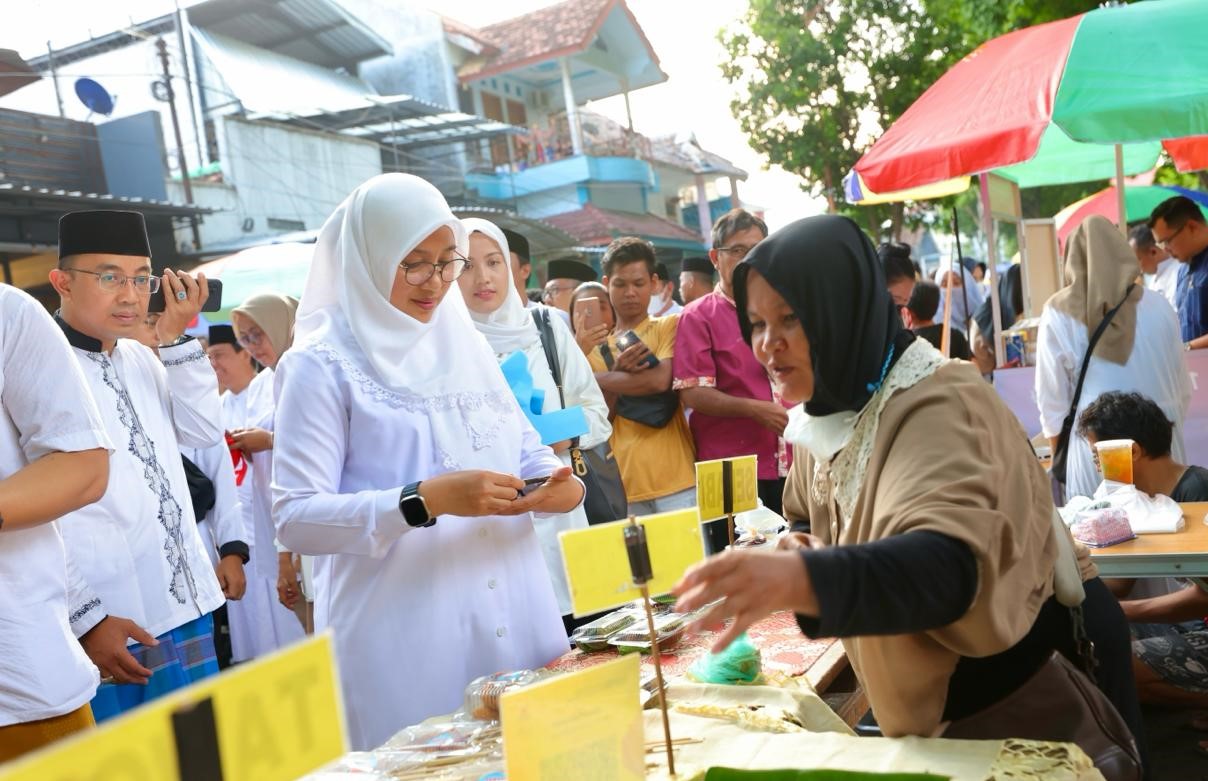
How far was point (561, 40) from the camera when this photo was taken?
2319 cm

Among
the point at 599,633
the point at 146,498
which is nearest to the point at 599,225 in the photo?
the point at 146,498

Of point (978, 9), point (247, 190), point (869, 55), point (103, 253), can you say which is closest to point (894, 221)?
point (869, 55)

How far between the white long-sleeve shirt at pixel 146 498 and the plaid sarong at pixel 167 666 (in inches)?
2.2

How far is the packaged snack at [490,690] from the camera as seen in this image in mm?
1975

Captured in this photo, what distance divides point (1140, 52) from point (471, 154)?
61.0 feet

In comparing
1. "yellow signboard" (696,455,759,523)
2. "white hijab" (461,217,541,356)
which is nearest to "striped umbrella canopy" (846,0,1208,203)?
"white hijab" (461,217,541,356)

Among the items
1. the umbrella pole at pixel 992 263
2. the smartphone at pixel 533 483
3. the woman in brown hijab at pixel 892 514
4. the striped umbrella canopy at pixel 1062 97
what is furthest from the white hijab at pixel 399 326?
the umbrella pole at pixel 992 263

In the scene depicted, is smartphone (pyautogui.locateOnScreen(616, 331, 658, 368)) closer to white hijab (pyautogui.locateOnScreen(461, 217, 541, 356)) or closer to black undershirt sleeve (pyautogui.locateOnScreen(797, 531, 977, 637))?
white hijab (pyautogui.locateOnScreen(461, 217, 541, 356))

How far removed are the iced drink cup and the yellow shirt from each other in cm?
163

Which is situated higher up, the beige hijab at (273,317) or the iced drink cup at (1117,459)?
the beige hijab at (273,317)

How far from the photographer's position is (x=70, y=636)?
1.97 metres

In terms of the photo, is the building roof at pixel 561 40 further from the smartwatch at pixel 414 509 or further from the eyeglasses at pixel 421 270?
the smartwatch at pixel 414 509

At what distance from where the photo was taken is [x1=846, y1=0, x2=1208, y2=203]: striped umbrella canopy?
4.01 metres

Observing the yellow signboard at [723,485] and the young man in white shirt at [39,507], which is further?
the yellow signboard at [723,485]
